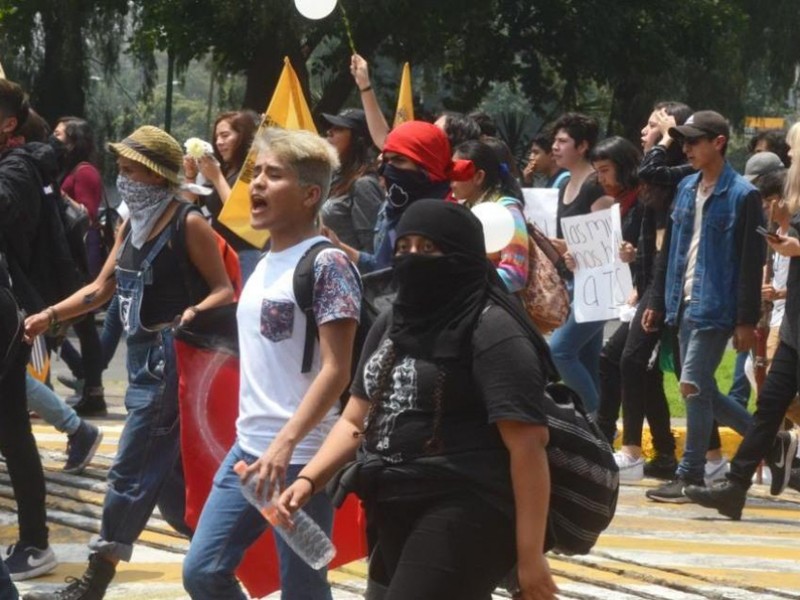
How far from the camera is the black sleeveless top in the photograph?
668 cm

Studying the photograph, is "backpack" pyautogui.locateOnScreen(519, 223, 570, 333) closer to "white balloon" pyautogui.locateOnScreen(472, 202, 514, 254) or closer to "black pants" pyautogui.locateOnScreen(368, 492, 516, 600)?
"white balloon" pyautogui.locateOnScreen(472, 202, 514, 254)

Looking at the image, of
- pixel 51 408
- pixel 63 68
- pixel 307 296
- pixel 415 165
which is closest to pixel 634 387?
pixel 51 408

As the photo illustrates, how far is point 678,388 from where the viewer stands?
14.4 metres

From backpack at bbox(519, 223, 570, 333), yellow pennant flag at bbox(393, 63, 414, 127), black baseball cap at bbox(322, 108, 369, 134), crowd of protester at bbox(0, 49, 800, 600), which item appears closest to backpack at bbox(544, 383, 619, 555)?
crowd of protester at bbox(0, 49, 800, 600)

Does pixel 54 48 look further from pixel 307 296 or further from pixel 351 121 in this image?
pixel 307 296

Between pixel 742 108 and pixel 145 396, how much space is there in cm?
3430

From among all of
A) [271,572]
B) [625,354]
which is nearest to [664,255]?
[625,354]

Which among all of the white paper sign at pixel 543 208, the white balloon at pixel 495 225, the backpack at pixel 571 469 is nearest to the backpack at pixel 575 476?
the backpack at pixel 571 469

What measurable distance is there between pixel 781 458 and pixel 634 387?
98cm

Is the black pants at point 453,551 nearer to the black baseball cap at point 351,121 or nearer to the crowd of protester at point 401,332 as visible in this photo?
the crowd of protester at point 401,332

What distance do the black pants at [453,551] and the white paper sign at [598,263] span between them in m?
5.71

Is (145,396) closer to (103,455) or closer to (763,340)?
(103,455)

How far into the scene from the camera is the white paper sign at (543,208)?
10.9 metres

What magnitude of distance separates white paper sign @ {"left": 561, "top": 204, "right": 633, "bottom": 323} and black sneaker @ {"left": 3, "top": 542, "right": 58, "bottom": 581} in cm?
376
